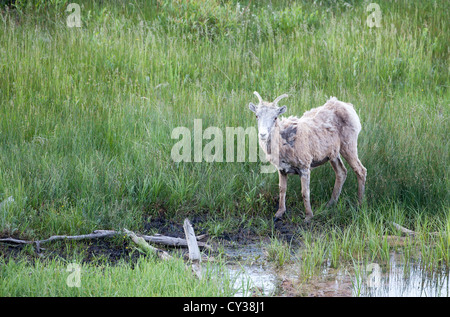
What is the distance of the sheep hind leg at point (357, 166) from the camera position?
783cm

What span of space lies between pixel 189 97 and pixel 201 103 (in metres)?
0.53

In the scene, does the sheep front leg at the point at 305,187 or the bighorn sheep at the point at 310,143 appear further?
the sheep front leg at the point at 305,187

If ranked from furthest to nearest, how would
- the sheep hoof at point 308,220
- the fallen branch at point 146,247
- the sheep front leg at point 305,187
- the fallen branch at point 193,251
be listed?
the sheep hoof at point 308,220
the sheep front leg at point 305,187
the fallen branch at point 146,247
the fallen branch at point 193,251

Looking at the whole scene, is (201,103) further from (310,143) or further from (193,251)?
(193,251)

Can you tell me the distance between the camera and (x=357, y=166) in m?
7.86

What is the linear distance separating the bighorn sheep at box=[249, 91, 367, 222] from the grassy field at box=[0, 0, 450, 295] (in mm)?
371

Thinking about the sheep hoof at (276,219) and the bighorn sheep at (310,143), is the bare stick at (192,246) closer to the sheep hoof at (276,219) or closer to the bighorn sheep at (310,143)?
the bighorn sheep at (310,143)

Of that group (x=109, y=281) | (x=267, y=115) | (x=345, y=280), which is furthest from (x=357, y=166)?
(x=109, y=281)

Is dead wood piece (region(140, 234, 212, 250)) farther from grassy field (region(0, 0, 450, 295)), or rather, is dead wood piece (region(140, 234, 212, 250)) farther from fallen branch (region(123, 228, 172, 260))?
grassy field (region(0, 0, 450, 295))

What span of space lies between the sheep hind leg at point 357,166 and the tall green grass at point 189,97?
0.58 feet

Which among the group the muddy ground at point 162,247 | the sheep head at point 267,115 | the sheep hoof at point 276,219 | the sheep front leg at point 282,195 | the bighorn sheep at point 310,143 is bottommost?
the muddy ground at point 162,247

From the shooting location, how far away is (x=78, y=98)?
987cm

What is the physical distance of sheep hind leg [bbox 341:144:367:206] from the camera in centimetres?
783

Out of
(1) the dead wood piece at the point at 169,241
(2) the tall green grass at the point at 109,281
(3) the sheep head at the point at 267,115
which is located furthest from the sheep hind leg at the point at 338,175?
(2) the tall green grass at the point at 109,281
